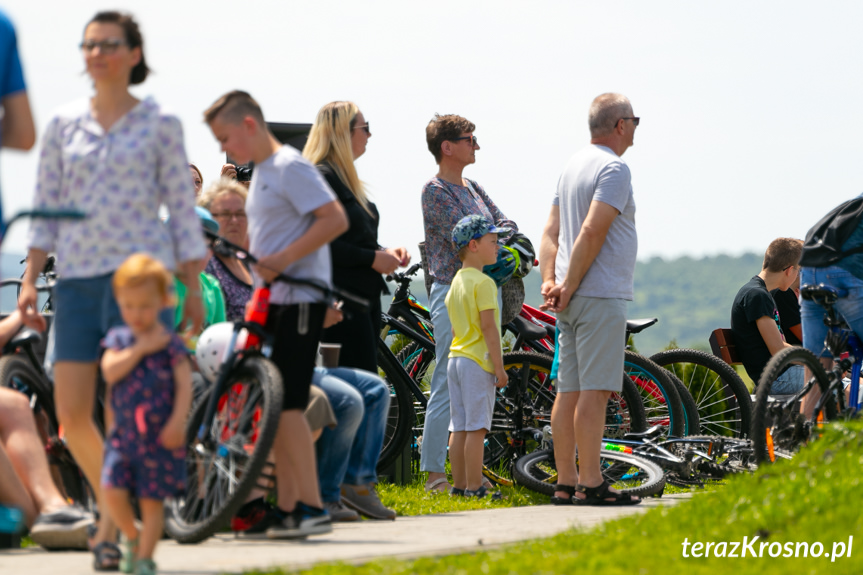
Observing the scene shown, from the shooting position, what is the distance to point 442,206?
758 cm

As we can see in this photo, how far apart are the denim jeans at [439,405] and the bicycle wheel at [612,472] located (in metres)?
0.53

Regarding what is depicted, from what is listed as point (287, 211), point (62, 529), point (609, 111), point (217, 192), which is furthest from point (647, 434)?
point (62, 529)

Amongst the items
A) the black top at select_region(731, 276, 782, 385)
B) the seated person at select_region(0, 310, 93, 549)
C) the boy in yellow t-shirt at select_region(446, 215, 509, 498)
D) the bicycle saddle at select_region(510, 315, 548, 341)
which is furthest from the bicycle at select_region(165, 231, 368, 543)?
the black top at select_region(731, 276, 782, 385)

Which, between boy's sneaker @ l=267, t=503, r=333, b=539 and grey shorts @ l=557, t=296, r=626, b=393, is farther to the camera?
grey shorts @ l=557, t=296, r=626, b=393

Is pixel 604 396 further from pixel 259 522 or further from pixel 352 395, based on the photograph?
pixel 259 522

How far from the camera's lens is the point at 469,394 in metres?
7.00

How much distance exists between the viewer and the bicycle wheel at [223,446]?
4.44m

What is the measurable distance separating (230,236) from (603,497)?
8.43ft

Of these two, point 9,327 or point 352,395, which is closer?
point 9,327

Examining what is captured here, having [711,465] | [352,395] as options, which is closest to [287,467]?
[352,395]

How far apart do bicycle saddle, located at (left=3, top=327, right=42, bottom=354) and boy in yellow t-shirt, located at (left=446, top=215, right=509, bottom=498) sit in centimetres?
279

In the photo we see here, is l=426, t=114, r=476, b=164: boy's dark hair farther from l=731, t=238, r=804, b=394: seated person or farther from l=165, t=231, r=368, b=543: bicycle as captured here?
l=165, t=231, r=368, b=543: bicycle

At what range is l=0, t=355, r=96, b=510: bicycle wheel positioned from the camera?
4.98 m

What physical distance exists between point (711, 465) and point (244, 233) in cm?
363
